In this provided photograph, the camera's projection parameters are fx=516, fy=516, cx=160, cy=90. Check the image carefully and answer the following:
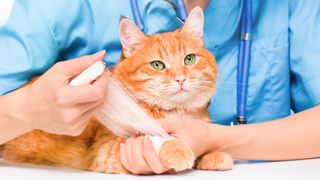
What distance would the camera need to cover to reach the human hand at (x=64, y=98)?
2.45 feet

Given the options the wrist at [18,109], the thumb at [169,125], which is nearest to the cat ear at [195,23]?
the thumb at [169,125]

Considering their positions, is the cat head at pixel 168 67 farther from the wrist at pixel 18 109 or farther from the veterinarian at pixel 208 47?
the wrist at pixel 18 109

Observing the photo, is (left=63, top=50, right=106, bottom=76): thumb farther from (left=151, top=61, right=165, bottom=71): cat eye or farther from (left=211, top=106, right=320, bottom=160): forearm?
(left=211, top=106, right=320, bottom=160): forearm

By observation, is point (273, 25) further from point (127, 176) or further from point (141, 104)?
point (127, 176)

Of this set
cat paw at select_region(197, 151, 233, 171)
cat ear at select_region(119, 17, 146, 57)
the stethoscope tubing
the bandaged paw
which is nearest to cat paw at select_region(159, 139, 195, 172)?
the bandaged paw

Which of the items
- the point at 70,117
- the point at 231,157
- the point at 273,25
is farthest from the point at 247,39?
the point at 70,117

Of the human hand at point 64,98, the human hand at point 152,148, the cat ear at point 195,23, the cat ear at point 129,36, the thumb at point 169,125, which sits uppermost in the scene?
the cat ear at point 195,23

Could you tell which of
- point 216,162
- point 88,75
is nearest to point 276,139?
point 216,162

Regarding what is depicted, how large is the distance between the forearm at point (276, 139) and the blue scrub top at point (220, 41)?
0.48 ft

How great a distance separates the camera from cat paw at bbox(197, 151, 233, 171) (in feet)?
3.01

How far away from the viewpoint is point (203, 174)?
89cm

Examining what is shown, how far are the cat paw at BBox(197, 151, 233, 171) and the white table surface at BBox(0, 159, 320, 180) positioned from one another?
14 millimetres

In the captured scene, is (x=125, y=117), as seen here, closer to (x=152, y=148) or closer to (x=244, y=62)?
(x=152, y=148)

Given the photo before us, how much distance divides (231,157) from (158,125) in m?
0.18
